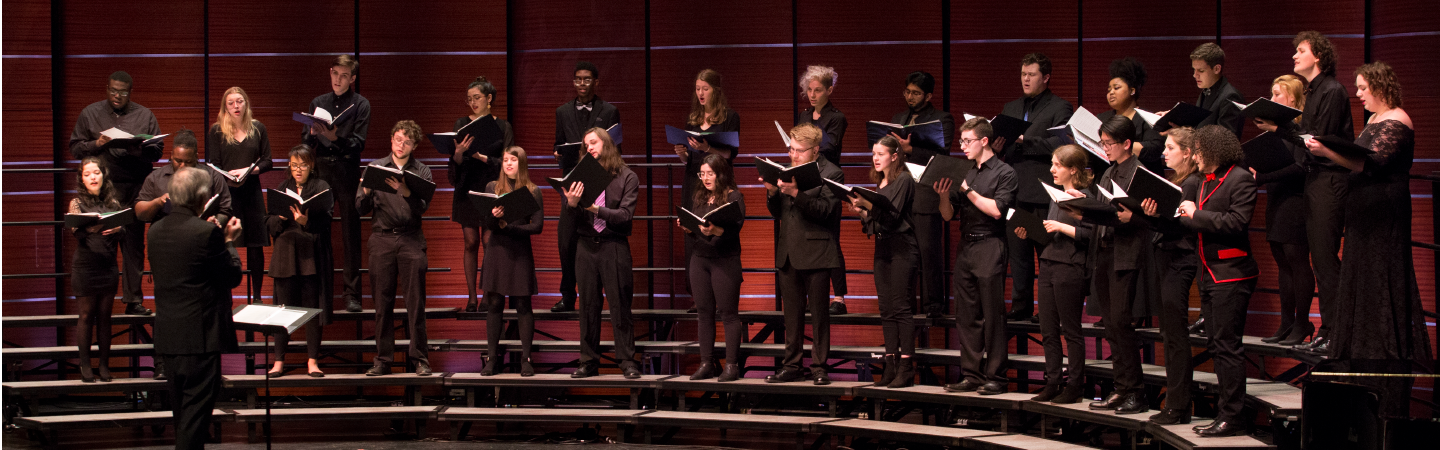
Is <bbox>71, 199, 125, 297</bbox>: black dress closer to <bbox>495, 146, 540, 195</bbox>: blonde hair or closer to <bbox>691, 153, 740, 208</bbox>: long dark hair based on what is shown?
<bbox>495, 146, 540, 195</bbox>: blonde hair

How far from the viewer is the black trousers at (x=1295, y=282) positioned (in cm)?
528

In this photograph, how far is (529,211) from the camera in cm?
619

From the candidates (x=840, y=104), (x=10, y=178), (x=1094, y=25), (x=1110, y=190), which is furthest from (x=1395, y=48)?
(x=10, y=178)

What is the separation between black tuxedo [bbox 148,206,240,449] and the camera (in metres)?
5.17

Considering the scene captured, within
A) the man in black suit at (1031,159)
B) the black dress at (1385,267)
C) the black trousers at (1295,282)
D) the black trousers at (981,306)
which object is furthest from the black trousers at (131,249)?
the black dress at (1385,267)

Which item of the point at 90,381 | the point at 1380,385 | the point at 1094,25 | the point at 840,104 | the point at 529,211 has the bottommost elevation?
the point at 90,381

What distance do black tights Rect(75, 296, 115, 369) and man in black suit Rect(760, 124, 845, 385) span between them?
3.90 meters

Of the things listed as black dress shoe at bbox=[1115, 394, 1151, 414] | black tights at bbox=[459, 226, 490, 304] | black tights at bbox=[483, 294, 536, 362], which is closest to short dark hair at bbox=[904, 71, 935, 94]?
black dress shoe at bbox=[1115, 394, 1151, 414]

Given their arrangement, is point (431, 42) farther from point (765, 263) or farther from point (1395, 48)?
point (1395, 48)

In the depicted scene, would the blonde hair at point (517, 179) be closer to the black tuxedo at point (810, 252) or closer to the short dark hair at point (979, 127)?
the black tuxedo at point (810, 252)

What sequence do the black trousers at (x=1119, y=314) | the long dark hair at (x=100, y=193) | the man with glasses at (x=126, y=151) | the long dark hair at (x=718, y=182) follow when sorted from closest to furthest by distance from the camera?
the black trousers at (x=1119, y=314) → the long dark hair at (x=718, y=182) → the long dark hair at (x=100, y=193) → the man with glasses at (x=126, y=151)

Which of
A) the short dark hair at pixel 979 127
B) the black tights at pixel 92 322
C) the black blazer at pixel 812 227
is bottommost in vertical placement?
the black tights at pixel 92 322

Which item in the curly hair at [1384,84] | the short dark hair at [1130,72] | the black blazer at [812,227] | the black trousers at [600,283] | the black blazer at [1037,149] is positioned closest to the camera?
the curly hair at [1384,84]

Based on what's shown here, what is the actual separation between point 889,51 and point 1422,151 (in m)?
3.22
